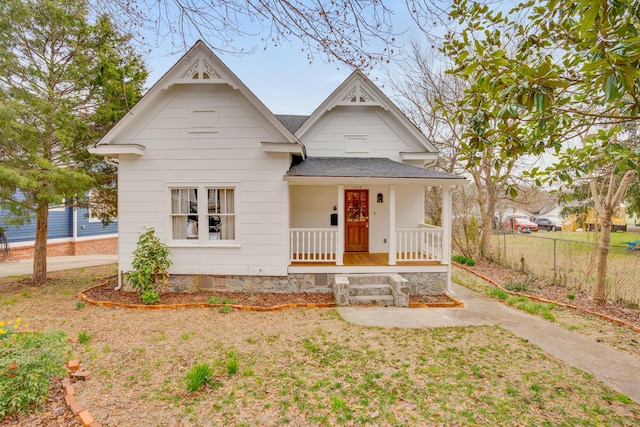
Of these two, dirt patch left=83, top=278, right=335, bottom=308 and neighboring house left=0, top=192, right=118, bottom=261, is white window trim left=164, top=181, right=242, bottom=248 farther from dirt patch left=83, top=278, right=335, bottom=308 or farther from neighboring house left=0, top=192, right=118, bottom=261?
neighboring house left=0, top=192, right=118, bottom=261

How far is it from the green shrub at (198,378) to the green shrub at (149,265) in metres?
4.49

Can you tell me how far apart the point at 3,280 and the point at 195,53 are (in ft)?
32.1

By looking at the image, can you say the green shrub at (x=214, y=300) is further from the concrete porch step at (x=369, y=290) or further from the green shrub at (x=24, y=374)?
the green shrub at (x=24, y=374)

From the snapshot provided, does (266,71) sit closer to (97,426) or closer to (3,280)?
(97,426)

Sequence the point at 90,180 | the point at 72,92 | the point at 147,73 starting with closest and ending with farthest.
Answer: the point at 90,180 < the point at 72,92 < the point at 147,73

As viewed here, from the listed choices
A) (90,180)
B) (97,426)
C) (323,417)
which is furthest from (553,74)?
(90,180)

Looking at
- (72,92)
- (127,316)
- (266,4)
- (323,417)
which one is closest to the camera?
(266,4)

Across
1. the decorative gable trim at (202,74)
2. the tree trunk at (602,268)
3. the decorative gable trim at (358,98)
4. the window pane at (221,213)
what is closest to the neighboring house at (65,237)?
the window pane at (221,213)

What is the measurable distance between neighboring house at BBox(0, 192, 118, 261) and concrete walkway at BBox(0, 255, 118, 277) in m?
0.54

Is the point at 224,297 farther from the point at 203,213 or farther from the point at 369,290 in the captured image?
the point at 369,290

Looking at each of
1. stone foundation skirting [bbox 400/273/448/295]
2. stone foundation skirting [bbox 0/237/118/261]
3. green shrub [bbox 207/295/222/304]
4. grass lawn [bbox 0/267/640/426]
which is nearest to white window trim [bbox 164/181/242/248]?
green shrub [bbox 207/295/222/304]

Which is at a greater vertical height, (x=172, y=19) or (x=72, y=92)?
(x=72, y=92)

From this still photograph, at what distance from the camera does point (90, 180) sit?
27.6ft

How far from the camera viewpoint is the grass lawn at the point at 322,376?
3537 millimetres
